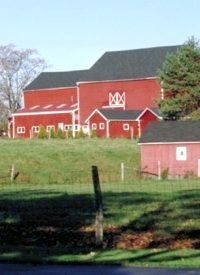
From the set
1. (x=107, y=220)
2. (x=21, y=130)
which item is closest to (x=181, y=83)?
(x=21, y=130)

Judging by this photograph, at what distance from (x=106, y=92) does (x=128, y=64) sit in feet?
15.1

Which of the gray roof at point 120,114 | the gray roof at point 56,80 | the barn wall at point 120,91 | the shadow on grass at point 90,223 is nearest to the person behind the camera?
the shadow on grass at point 90,223

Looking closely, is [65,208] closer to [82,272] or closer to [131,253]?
[131,253]

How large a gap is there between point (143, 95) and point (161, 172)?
43630 millimetres

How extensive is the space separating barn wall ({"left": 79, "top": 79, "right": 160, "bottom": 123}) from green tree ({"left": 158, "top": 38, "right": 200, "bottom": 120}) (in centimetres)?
1286

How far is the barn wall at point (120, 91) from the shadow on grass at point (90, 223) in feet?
232

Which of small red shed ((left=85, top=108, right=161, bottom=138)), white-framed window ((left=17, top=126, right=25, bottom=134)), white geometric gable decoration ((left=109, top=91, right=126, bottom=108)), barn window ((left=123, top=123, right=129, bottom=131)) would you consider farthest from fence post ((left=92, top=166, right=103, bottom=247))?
white-framed window ((left=17, top=126, right=25, bottom=134))

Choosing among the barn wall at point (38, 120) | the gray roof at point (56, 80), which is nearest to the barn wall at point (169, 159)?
the barn wall at point (38, 120)

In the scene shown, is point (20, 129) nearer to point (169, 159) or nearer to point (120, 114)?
point (120, 114)

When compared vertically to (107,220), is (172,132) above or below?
above

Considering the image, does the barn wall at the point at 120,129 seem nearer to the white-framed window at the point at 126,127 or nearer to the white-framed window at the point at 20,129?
the white-framed window at the point at 126,127

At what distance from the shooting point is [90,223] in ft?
69.3

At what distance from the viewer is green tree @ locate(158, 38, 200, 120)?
82.1 meters

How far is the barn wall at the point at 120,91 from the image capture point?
99750 millimetres
